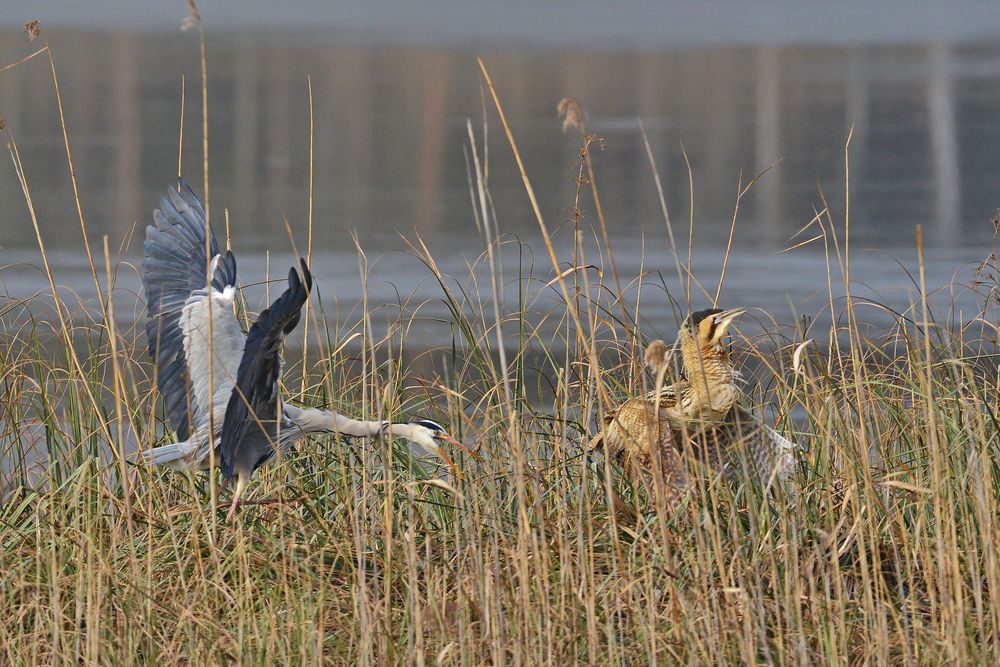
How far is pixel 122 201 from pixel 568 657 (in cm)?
863

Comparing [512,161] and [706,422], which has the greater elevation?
[512,161]

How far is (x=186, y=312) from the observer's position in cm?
359

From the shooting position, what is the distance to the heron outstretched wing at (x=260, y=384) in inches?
107

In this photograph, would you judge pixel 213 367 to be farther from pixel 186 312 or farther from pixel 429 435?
pixel 429 435

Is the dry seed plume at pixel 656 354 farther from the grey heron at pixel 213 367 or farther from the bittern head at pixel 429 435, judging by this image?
the bittern head at pixel 429 435

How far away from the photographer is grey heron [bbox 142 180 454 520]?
10.1 feet

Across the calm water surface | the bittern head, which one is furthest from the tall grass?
the calm water surface

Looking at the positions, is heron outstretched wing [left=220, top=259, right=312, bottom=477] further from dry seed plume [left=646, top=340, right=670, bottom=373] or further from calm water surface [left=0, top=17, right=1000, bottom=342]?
calm water surface [left=0, top=17, right=1000, bottom=342]

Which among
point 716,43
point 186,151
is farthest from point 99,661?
point 716,43

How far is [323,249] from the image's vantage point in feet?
29.2

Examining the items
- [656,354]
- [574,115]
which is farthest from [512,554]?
[574,115]

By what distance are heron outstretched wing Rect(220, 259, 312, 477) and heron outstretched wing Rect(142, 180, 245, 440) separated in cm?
14

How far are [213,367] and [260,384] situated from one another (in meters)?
0.32

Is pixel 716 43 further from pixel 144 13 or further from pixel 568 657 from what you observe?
pixel 568 657
